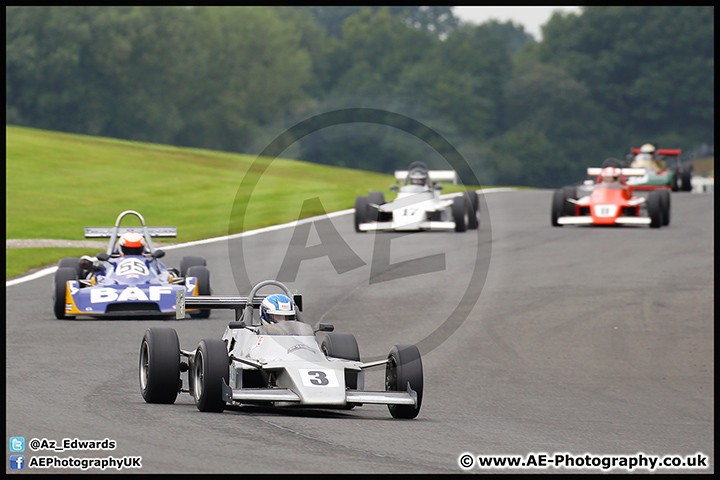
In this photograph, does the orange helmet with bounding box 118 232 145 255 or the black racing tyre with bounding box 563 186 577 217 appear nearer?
the orange helmet with bounding box 118 232 145 255

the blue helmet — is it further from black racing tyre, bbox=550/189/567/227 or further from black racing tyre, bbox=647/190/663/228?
black racing tyre, bbox=647/190/663/228

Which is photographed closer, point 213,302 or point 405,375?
point 405,375

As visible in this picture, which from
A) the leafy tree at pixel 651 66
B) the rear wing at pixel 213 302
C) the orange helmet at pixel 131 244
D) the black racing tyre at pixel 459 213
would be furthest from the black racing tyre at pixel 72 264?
the leafy tree at pixel 651 66

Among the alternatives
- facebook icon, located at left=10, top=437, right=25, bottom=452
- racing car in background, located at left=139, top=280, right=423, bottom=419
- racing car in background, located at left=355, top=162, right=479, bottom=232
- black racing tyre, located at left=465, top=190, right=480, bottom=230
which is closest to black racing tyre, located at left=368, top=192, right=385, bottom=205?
racing car in background, located at left=355, top=162, right=479, bottom=232

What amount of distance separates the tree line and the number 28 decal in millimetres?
78361

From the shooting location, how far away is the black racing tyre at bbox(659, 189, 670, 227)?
27.7 meters

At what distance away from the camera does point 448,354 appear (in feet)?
50.3

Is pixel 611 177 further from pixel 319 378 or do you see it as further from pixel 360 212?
pixel 319 378

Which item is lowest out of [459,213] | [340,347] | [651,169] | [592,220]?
[340,347]

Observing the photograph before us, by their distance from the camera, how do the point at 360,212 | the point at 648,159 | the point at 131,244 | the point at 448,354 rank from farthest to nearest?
the point at 648,159
the point at 360,212
the point at 131,244
the point at 448,354

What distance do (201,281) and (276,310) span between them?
603cm

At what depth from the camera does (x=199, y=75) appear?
9625 centimetres

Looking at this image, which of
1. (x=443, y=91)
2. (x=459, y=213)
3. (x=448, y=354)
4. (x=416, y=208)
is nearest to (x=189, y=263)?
(x=448, y=354)

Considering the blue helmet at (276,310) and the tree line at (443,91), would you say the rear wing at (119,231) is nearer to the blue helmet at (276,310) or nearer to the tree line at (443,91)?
the blue helmet at (276,310)
